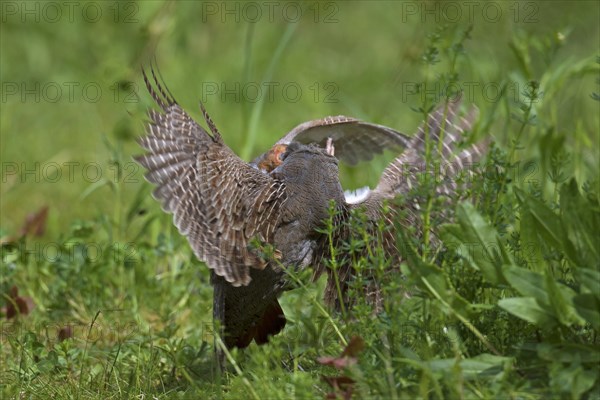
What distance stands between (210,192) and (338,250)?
74 cm

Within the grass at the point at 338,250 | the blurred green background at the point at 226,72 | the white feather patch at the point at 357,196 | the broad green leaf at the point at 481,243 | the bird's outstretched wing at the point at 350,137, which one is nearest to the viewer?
the grass at the point at 338,250

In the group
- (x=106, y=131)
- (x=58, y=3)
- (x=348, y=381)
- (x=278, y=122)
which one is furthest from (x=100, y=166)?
(x=348, y=381)

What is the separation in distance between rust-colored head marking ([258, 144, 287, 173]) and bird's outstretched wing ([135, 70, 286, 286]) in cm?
48

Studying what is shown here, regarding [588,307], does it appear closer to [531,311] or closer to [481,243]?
[531,311]

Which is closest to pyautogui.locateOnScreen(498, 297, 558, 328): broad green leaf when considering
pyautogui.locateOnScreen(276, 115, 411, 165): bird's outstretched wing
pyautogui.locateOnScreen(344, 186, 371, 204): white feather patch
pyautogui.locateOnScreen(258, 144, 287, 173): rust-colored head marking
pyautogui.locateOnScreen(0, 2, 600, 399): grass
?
pyautogui.locateOnScreen(0, 2, 600, 399): grass

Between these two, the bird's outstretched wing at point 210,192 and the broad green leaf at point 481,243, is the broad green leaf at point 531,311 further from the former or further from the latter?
the bird's outstretched wing at point 210,192

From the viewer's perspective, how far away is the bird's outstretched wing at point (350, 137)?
5.21 metres

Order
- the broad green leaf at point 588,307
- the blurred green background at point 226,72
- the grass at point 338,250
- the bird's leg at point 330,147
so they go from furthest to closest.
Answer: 1. the blurred green background at point 226,72
2. the bird's leg at point 330,147
3. the grass at point 338,250
4. the broad green leaf at point 588,307

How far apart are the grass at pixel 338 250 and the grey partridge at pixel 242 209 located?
0.57 ft

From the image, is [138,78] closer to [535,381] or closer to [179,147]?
[179,147]

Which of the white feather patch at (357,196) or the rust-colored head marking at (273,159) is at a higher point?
the rust-colored head marking at (273,159)

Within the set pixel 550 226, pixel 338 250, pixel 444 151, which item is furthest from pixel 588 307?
pixel 444 151

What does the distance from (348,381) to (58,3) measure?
6845mm

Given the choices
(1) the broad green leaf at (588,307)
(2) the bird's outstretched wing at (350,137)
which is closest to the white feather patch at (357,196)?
(2) the bird's outstretched wing at (350,137)
